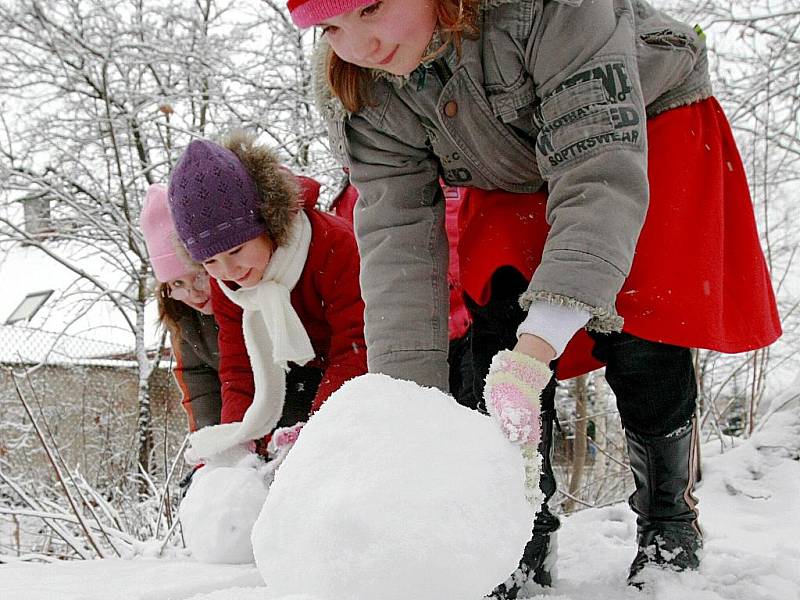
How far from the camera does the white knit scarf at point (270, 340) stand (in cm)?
223

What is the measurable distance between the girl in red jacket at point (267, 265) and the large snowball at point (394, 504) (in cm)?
117

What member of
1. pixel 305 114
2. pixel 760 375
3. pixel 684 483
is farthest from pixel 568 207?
pixel 305 114

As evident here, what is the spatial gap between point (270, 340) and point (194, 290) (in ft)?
1.63

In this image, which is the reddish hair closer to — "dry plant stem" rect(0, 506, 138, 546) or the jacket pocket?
"dry plant stem" rect(0, 506, 138, 546)

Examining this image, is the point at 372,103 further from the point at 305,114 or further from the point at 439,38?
the point at 305,114

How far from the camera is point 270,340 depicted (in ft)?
7.75

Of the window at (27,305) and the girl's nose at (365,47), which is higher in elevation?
the window at (27,305)

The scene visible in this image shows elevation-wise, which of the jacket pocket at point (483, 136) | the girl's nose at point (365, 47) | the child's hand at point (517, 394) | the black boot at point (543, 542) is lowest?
the black boot at point (543, 542)

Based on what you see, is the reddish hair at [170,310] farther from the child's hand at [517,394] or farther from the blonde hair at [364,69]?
the child's hand at [517,394]

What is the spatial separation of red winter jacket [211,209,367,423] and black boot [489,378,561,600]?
0.70 metres

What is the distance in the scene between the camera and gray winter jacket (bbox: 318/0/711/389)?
1.13 metres

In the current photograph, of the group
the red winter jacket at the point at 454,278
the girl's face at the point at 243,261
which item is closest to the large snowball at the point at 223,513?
the girl's face at the point at 243,261

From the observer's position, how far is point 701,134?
1456 mm

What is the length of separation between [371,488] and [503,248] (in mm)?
779
